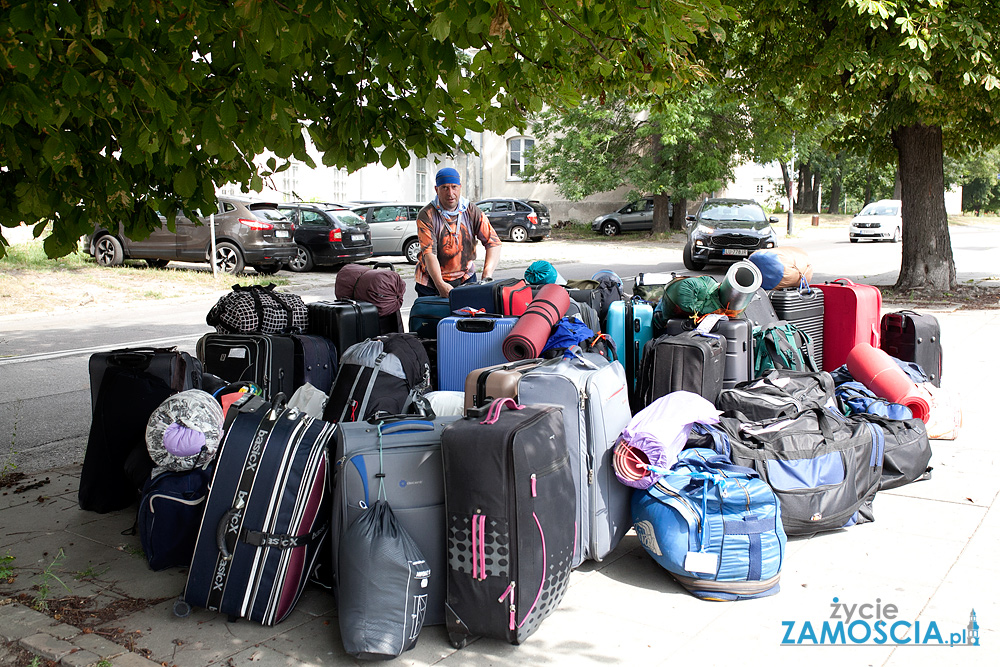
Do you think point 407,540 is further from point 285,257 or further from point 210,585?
point 285,257

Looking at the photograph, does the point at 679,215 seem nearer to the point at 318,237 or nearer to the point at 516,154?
the point at 516,154

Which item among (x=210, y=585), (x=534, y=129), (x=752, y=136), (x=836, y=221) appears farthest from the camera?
(x=836, y=221)

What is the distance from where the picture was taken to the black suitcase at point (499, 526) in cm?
331

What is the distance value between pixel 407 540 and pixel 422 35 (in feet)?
7.42

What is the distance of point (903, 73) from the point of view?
10539 mm

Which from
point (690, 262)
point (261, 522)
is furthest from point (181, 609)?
point (690, 262)

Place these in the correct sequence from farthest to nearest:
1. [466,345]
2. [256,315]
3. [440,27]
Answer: [256,315] < [466,345] < [440,27]

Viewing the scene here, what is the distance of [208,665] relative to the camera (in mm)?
3275

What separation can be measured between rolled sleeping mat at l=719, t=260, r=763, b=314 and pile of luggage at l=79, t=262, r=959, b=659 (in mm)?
15

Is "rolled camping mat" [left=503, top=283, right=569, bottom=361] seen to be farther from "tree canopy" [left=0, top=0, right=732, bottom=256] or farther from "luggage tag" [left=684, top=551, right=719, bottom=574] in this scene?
"luggage tag" [left=684, top=551, right=719, bottom=574]

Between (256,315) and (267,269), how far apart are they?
13803 mm

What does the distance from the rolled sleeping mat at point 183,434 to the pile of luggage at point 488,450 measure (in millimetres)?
11

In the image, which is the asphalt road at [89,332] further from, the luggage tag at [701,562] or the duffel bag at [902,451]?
the duffel bag at [902,451]

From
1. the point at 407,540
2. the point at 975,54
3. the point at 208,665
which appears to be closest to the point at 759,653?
the point at 407,540
